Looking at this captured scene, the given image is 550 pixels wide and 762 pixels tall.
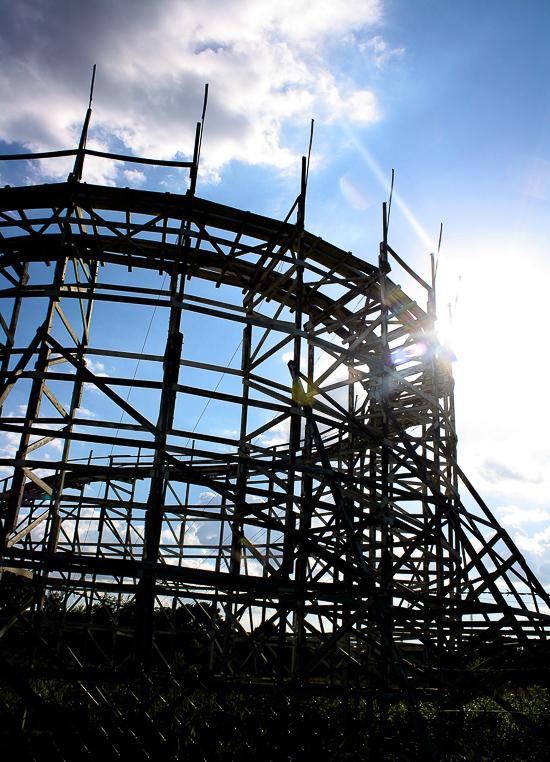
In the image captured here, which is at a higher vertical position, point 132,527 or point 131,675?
point 132,527

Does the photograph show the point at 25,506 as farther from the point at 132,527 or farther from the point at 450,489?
the point at 450,489

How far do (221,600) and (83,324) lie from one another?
21.5 ft

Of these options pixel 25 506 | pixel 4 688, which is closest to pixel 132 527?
pixel 25 506

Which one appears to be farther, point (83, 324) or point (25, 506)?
point (25, 506)

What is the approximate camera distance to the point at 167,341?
31.1ft

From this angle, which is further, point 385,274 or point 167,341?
point 385,274

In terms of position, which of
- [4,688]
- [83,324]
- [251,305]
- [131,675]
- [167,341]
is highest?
[251,305]

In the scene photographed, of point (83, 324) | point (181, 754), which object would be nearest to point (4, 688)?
point (181, 754)

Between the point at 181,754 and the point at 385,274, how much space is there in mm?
9691

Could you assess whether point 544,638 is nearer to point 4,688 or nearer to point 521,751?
point 521,751

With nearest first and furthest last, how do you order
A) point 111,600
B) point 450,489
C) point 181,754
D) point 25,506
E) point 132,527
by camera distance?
1. point 181,754
2. point 450,489
3. point 132,527
4. point 25,506
5. point 111,600

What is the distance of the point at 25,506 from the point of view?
670 inches

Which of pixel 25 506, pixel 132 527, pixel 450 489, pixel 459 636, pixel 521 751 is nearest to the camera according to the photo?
pixel 521 751

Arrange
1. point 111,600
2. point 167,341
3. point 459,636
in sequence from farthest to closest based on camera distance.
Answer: point 111,600, point 459,636, point 167,341
